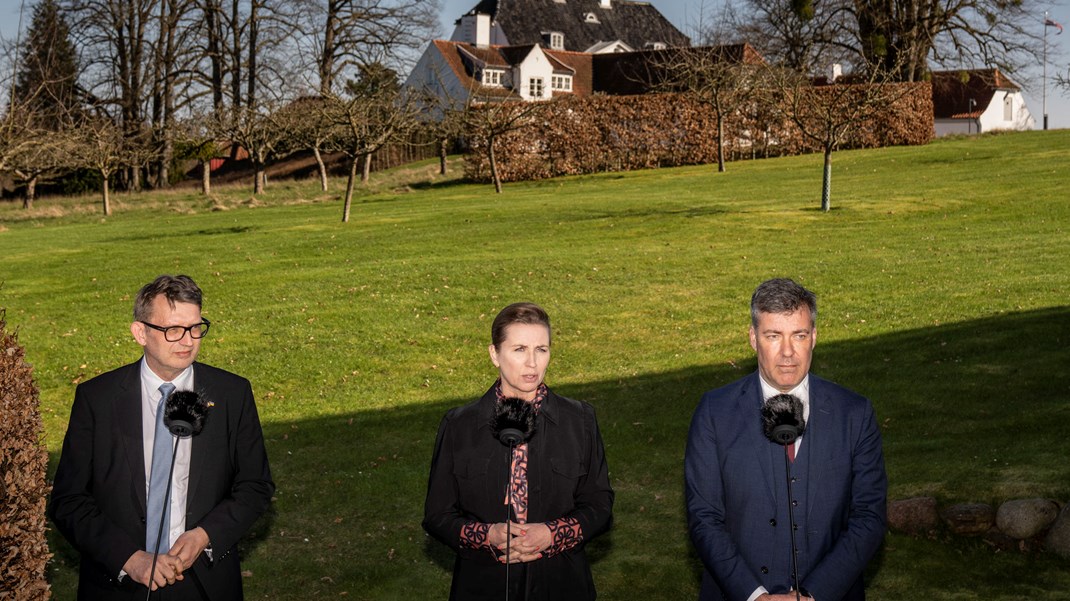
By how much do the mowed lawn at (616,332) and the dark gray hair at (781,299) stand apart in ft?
15.7

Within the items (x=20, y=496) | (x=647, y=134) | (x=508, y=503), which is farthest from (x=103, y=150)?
(x=508, y=503)

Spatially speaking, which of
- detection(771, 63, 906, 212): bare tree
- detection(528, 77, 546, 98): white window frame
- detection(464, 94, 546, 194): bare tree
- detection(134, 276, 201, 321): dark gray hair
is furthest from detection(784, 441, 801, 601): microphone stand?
detection(528, 77, 546, 98): white window frame

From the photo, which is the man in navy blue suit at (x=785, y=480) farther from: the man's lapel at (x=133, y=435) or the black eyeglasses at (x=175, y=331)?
the man's lapel at (x=133, y=435)

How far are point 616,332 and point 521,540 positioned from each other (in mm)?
14579

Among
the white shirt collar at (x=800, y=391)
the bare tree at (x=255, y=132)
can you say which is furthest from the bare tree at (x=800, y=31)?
the white shirt collar at (x=800, y=391)

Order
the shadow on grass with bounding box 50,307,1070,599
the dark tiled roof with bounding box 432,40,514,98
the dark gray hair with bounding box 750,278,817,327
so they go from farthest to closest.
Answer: the dark tiled roof with bounding box 432,40,514,98
the shadow on grass with bounding box 50,307,1070,599
the dark gray hair with bounding box 750,278,817,327

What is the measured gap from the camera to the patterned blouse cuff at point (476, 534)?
5.27 m

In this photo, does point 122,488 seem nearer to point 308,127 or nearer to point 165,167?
point 308,127

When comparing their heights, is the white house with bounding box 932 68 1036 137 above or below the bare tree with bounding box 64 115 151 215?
above

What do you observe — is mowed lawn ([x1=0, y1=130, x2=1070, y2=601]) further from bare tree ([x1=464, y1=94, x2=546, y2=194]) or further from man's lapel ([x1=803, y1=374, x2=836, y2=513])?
bare tree ([x1=464, y1=94, x2=546, y2=194])

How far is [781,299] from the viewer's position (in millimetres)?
5086

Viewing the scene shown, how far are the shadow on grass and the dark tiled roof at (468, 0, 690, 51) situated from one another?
248 feet

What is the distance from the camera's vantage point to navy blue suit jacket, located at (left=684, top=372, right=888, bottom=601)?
515 centimetres

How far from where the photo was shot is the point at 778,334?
200 inches
